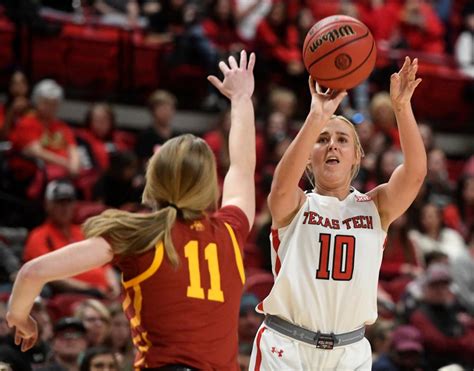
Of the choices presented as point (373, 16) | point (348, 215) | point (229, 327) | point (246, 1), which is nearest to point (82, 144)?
point (246, 1)

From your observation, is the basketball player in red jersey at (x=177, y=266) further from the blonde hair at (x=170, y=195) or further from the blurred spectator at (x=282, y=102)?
the blurred spectator at (x=282, y=102)

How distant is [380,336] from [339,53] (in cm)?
488

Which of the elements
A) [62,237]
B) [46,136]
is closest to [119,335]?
[62,237]

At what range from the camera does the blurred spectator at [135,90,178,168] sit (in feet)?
40.4

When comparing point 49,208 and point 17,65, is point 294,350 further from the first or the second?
point 17,65

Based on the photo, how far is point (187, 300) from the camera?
4559mm

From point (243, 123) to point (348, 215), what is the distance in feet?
2.77

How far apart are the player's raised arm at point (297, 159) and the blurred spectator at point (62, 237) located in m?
4.97

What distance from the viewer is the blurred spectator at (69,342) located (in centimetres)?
854

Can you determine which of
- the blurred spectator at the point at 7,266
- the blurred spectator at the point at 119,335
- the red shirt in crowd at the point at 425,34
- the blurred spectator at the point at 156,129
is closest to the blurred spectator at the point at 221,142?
the blurred spectator at the point at 156,129

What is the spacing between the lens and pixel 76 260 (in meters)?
4.29

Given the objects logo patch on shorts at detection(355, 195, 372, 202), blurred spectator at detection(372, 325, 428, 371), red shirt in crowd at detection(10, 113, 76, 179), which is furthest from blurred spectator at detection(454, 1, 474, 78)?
logo patch on shorts at detection(355, 195, 372, 202)

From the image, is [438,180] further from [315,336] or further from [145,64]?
[315,336]

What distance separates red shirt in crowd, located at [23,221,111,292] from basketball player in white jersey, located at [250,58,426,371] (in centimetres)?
485
